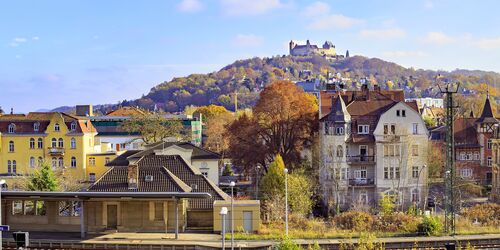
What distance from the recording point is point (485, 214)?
38.0 metres

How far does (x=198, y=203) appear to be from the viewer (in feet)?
117

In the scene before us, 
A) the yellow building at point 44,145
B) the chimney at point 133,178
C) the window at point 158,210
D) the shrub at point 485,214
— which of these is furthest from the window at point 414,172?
the yellow building at point 44,145

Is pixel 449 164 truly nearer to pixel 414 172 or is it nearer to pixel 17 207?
pixel 414 172

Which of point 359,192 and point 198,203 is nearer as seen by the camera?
point 198,203

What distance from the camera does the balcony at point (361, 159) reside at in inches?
1846

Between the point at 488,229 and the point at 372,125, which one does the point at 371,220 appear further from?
the point at 372,125

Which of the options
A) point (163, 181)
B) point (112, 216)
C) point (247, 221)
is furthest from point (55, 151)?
point (247, 221)

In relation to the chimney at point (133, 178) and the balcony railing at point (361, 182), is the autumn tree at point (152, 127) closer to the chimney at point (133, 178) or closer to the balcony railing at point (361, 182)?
the balcony railing at point (361, 182)

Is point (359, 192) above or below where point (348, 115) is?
below

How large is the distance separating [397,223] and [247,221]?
8.64 m

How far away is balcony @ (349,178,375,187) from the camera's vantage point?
4662 cm

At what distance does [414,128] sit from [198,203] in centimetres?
1958

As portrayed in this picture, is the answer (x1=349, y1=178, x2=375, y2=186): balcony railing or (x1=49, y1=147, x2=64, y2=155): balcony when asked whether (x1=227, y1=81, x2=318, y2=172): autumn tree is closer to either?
(x1=349, y1=178, x2=375, y2=186): balcony railing

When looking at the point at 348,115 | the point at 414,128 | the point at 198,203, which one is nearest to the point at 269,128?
the point at 348,115
